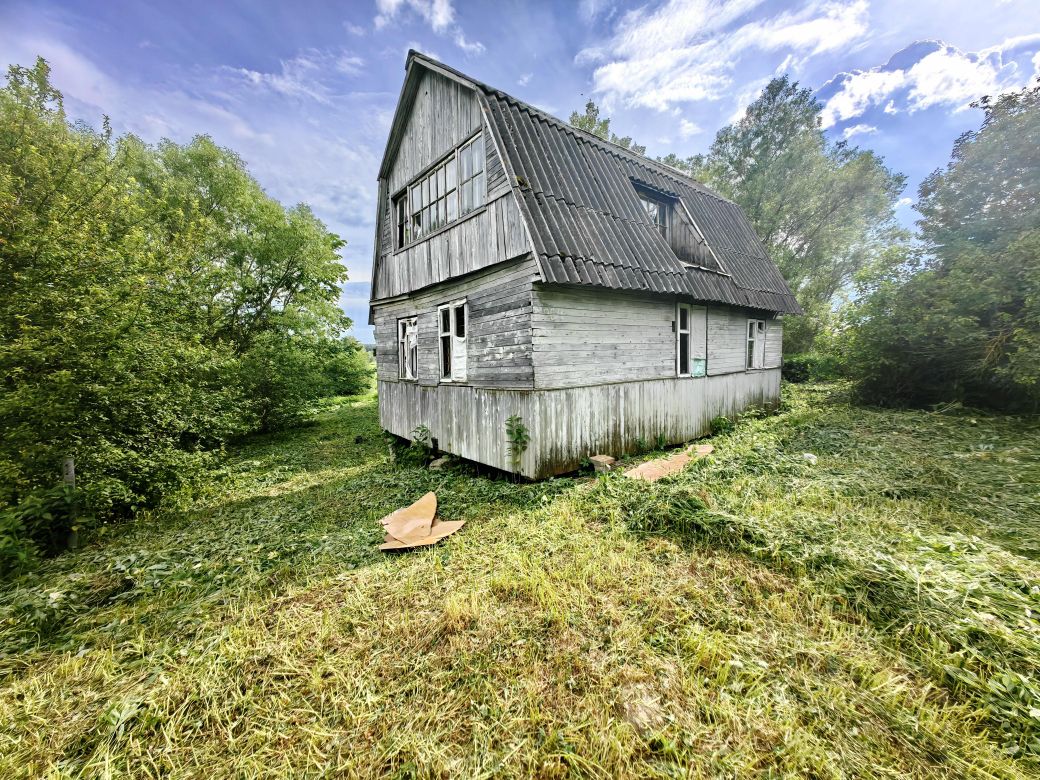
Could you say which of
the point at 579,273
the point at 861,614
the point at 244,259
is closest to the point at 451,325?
the point at 579,273

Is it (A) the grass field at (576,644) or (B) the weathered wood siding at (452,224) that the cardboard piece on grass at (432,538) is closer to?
(A) the grass field at (576,644)

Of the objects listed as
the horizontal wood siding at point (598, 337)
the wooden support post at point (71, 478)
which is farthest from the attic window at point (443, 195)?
the wooden support post at point (71, 478)

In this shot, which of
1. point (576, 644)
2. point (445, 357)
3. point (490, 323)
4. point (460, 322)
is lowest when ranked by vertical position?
point (576, 644)

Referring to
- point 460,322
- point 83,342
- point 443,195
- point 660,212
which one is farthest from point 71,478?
point 660,212

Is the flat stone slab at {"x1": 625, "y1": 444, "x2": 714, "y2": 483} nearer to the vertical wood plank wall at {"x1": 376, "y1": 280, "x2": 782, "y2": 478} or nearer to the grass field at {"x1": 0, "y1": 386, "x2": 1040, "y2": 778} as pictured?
the vertical wood plank wall at {"x1": 376, "y1": 280, "x2": 782, "y2": 478}

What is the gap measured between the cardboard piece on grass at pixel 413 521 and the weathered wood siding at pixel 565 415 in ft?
5.86

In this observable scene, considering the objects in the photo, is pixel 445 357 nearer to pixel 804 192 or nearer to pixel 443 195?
pixel 443 195

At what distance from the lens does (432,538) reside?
479 cm

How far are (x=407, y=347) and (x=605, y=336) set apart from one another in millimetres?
6031

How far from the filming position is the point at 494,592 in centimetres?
354

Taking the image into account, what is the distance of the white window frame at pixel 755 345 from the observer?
1157 cm

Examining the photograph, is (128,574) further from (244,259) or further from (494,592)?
(244,259)

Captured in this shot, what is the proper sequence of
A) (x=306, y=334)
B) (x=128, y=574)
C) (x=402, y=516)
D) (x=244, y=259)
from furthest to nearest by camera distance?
1. (x=306, y=334)
2. (x=244, y=259)
3. (x=402, y=516)
4. (x=128, y=574)

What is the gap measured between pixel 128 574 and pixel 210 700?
2.80 m
